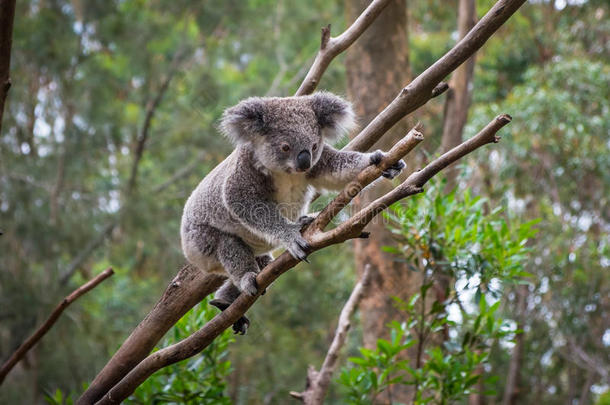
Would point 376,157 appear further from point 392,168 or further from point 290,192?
point 290,192

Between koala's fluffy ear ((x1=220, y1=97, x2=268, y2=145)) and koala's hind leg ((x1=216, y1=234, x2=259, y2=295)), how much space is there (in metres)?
0.54

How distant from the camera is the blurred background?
7352 mm

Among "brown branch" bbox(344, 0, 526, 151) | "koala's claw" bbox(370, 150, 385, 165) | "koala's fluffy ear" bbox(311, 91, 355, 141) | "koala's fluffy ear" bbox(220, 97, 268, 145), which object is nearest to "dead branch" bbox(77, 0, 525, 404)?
"brown branch" bbox(344, 0, 526, 151)

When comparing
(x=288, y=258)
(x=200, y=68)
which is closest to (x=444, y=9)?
(x=200, y=68)

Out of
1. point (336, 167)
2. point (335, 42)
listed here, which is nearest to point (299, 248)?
point (336, 167)

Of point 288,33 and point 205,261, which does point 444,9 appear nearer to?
point 288,33

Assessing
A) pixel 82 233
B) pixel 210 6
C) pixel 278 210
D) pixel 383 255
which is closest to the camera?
pixel 278 210

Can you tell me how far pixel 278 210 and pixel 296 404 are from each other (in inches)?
245

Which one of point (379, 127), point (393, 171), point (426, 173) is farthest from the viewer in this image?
point (379, 127)

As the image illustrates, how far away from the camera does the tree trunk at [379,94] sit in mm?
4891

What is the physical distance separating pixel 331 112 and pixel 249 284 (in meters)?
1.00

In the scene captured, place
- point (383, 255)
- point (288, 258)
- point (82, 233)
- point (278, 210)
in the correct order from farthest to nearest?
point (82, 233) < point (383, 255) < point (278, 210) < point (288, 258)

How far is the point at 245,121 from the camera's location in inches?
119

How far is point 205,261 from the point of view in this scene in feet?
10.4
